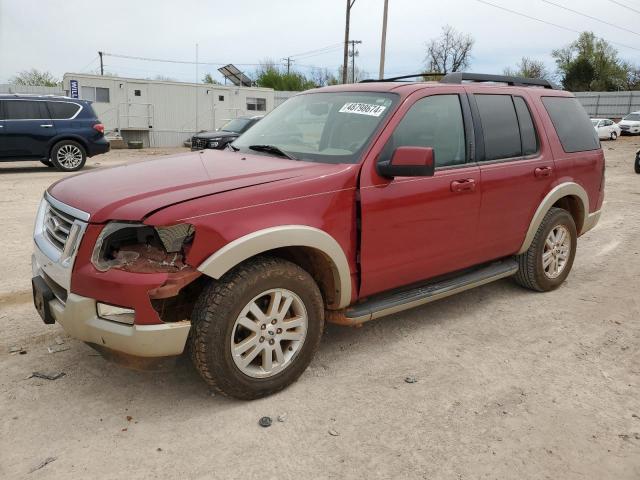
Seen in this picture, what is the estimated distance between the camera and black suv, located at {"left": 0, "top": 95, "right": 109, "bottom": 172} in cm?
1337

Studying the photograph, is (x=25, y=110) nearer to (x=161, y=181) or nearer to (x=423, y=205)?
(x=161, y=181)

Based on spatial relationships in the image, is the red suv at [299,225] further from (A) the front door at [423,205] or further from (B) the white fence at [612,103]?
(B) the white fence at [612,103]

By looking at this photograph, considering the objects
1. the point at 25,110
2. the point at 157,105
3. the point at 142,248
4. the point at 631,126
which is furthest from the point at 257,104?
the point at 142,248

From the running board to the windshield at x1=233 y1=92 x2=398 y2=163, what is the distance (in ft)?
3.11

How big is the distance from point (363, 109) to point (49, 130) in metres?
12.4

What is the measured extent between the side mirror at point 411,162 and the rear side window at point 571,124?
2.19 m

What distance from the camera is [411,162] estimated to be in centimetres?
324

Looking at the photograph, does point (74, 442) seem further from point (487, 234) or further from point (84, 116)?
point (84, 116)

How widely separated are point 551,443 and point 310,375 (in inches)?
55.8

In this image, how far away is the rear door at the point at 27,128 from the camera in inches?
525

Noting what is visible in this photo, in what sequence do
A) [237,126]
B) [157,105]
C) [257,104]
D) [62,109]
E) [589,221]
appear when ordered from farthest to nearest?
1. [257,104]
2. [157,105]
3. [237,126]
4. [62,109]
5. [589,221]

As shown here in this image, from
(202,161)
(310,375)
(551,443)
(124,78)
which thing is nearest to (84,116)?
(124,78)

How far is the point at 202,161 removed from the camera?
3.64 metres

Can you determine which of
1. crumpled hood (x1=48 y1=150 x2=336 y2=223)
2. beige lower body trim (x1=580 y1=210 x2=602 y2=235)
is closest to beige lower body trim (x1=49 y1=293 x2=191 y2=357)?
crumpled hood (x1=48 y1=150 x2=336 y2=223)
